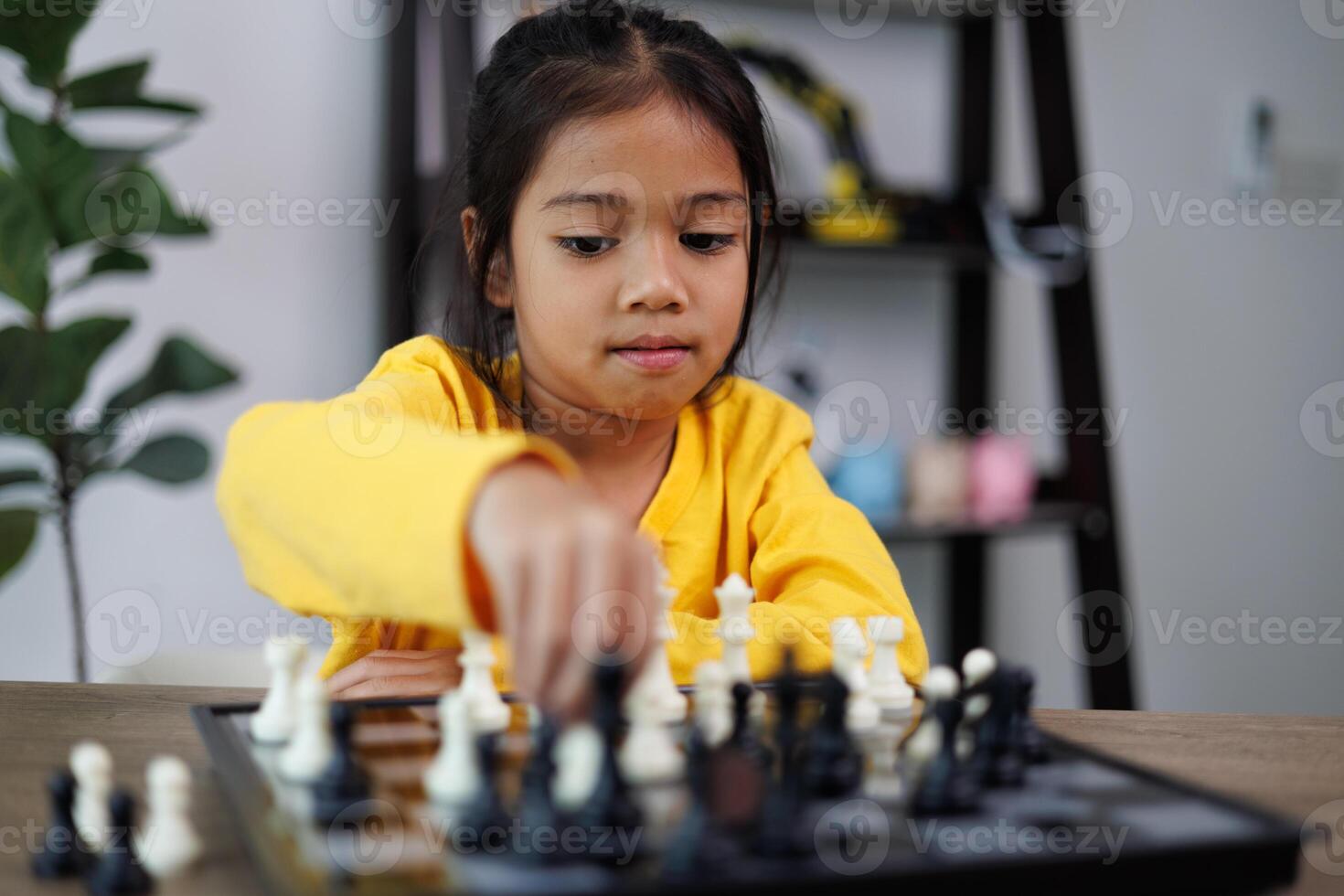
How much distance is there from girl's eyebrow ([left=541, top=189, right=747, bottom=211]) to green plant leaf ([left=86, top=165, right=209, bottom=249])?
804 millimetres

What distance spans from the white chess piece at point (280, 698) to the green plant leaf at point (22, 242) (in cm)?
114

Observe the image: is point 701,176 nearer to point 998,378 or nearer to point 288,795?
point 288,795

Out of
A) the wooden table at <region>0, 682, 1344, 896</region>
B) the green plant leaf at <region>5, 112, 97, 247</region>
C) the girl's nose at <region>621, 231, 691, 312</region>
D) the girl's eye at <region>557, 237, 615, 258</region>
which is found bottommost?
the wooden table at <region>0, 682, 1344, 896</region>

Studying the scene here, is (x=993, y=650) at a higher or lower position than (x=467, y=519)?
lower

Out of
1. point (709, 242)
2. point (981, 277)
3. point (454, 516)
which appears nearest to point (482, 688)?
point (454, 516)

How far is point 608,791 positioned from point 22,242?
150cm

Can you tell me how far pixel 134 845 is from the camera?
0.58 metres

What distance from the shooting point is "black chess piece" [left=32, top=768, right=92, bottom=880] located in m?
0.57

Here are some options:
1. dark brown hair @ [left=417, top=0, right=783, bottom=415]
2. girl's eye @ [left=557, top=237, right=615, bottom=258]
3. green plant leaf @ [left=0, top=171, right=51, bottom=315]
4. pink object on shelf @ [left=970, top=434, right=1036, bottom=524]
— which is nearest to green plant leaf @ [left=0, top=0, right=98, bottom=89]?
green plant leaf @ [left=0, top=171, right=51, bottom=315]

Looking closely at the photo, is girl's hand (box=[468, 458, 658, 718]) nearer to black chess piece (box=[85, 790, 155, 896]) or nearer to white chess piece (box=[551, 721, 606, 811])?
white chess piece (box=[551, 721, 606, 811])

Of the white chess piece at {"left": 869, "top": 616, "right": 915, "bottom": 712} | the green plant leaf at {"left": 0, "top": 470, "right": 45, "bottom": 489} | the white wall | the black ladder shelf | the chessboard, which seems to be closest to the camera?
the chessboard

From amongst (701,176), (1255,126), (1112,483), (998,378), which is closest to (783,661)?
(701,176)

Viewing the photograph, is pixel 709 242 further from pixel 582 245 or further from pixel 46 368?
pixel 46 368

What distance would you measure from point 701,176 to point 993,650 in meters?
2.03
